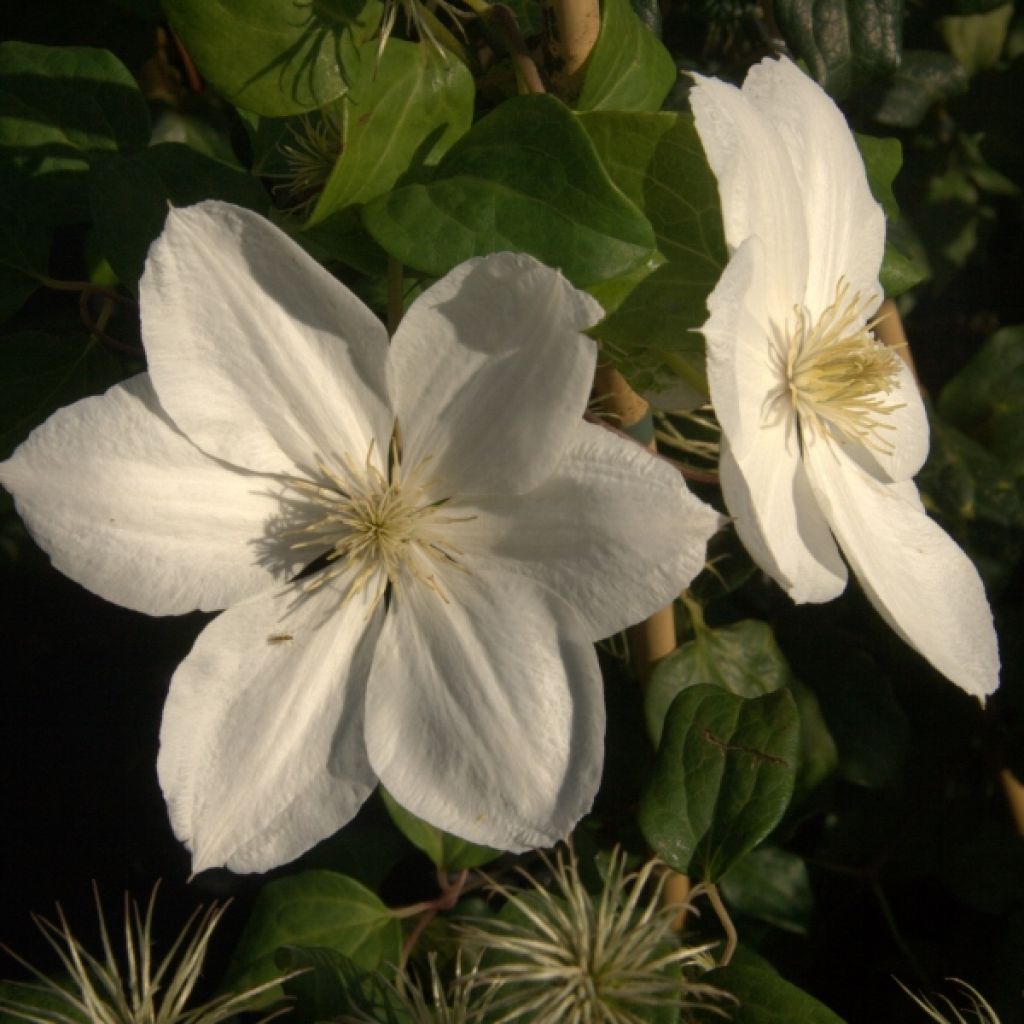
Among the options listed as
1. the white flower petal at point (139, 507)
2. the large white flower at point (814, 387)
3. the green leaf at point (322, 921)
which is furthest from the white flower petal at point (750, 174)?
the green leaf at point (322, 921)

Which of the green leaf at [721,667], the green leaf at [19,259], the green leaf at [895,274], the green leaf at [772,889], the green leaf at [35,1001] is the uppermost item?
the green leaf at [895,274]

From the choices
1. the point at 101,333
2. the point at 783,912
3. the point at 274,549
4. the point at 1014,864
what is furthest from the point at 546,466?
the point at 1014,864

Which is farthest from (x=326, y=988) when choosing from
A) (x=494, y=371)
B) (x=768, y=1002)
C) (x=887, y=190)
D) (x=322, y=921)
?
(x=887, y=190)

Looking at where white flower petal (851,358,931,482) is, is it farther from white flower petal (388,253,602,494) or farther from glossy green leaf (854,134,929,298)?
white flower petal (388,253,602,494)

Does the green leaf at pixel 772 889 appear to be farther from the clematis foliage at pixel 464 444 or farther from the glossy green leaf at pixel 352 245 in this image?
the glossy green leaf at pixel 352 245

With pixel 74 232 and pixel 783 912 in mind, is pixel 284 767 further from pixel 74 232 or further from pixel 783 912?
pixel 74 232

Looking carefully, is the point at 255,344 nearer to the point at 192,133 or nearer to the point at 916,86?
the point at 192,133

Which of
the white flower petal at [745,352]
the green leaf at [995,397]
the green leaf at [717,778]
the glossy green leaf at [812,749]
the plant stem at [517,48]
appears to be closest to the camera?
the white flower petal at [745,352]

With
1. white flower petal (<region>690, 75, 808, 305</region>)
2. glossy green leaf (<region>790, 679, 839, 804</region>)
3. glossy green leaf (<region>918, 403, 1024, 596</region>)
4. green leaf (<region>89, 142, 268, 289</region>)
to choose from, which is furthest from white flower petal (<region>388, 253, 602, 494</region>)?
A: glossy green leaf (<region>918, 403, 1024, 596</region>)
